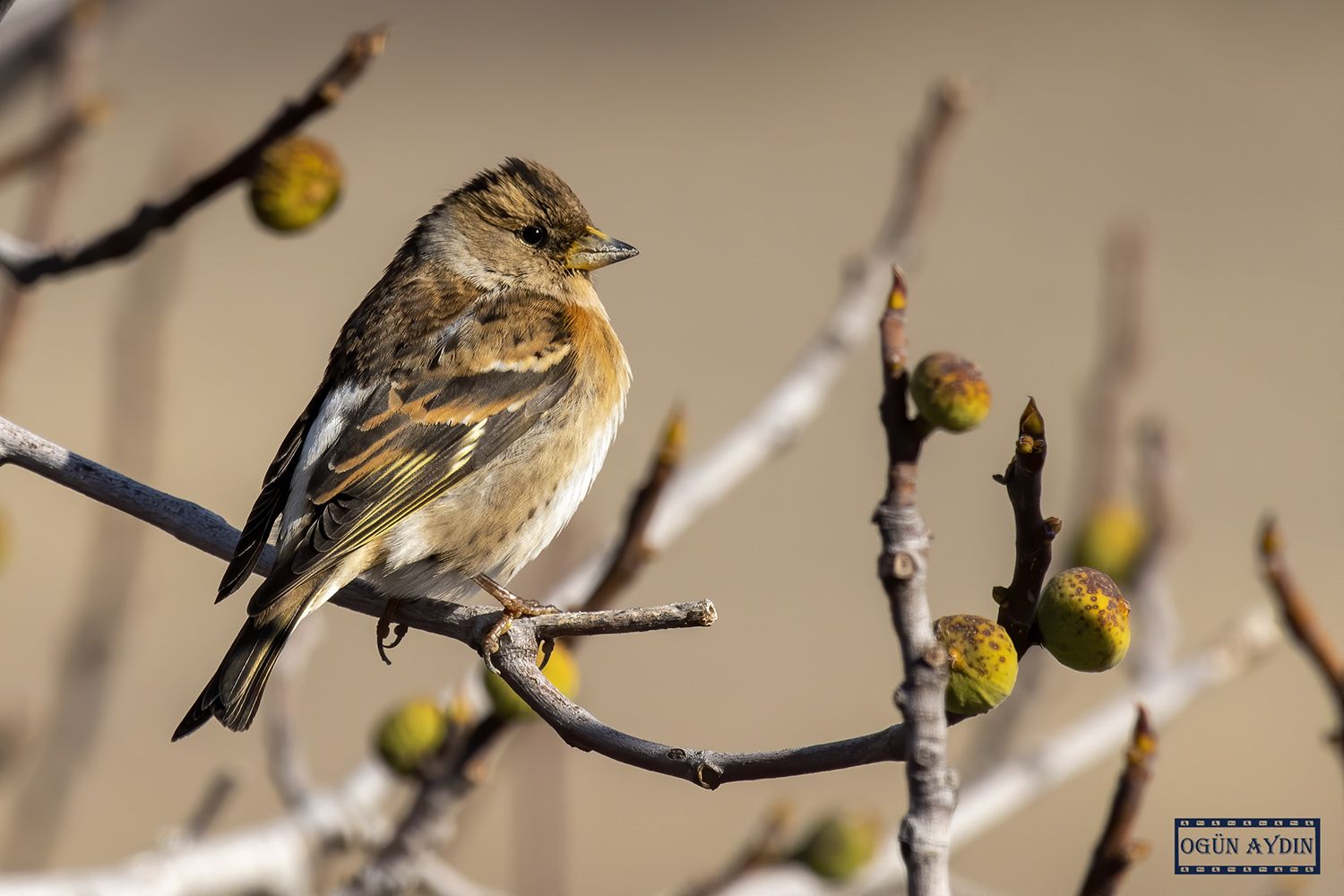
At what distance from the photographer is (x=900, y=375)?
2268mm

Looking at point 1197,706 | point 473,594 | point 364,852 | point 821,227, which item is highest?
point 821,227

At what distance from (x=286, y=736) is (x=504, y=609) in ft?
2.84

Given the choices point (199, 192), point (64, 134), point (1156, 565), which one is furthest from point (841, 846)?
point (64, 134)

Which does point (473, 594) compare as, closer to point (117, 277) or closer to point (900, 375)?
point (900, 375)

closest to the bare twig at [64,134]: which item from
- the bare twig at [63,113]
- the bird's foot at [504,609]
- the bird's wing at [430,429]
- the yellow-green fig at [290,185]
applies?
the bare twig at [63,113]

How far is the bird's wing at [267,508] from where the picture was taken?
3.27m

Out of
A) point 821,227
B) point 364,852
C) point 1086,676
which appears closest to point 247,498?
point 1086,676

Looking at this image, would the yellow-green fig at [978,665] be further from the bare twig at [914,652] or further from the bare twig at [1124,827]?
the bare twig at [1124,827]

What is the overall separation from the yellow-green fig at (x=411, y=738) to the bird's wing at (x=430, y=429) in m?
0.45

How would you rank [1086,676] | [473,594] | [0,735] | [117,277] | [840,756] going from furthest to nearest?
[117,277]
[1086,676]
[473,594]
[0,735]
[840,756]

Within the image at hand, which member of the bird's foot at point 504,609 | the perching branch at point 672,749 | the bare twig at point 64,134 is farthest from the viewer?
the bare twig at point 64,134

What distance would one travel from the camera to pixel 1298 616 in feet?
8.09

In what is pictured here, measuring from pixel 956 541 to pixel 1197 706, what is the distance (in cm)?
264

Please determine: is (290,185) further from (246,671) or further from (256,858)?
(256,858)
